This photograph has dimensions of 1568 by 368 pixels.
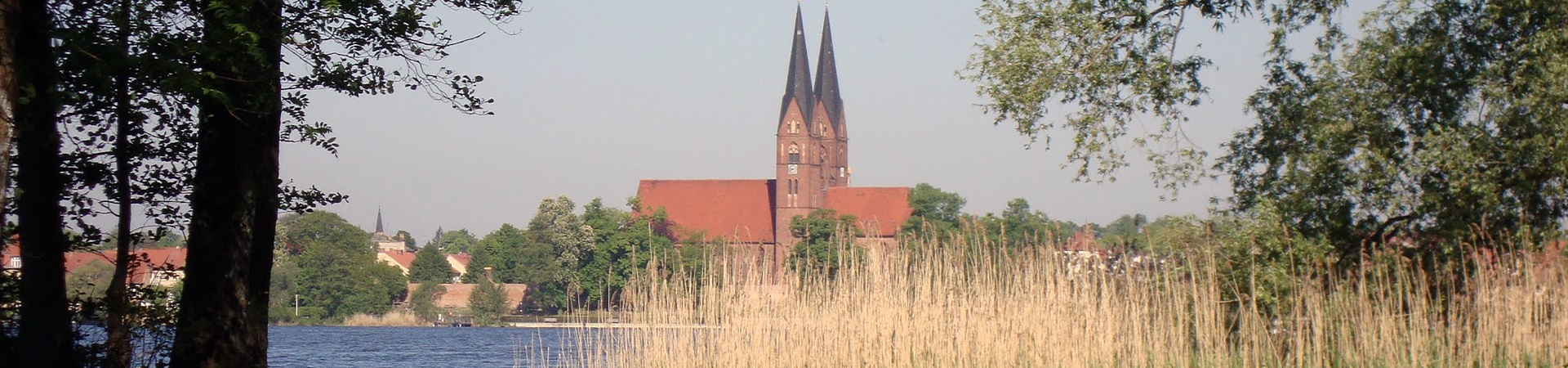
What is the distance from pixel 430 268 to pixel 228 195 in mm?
62992

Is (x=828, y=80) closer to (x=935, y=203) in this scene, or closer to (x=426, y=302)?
(x=935, y=203)

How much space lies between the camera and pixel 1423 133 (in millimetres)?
10109

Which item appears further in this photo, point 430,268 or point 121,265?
point 430,268

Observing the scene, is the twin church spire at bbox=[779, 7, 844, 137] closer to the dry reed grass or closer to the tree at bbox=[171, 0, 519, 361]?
the dry reed grass

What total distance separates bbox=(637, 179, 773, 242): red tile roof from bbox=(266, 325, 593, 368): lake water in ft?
116

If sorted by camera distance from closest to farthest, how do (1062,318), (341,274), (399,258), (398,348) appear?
(1062,318), (398,348), (341,274), (399,258)

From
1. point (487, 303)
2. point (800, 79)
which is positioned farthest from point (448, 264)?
point (800, 79)

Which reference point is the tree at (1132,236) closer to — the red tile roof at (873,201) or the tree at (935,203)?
the tree at (935,203)

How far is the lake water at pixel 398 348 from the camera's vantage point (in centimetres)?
2723

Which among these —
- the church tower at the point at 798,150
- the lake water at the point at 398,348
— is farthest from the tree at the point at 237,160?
the church tower at the point at 798,150

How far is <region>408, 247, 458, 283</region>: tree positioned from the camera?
224 ft

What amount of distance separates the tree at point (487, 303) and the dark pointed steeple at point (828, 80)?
64.8 feet

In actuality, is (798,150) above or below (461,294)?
above

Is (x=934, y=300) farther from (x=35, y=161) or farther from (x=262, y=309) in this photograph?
(x=35, y=161)
